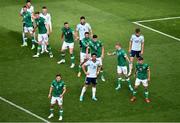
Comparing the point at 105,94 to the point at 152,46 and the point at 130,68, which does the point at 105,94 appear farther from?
the point at 152,46

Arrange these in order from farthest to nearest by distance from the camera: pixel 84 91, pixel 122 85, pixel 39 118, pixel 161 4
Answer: pixel 161 4
pixel 122 85
pixel 84 91
pixel 39 118

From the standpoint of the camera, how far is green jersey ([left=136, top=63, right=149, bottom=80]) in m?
30.6

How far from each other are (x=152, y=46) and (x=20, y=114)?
1249 cm

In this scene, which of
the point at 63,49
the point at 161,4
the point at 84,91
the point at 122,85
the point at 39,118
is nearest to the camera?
the point at 39,118

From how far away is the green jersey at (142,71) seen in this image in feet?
100

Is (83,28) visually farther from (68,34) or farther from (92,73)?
(92,73)

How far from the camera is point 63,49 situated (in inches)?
1389

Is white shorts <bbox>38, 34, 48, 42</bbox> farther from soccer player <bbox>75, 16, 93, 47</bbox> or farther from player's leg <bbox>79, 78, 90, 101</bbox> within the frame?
player's leg <bbox>79, 78, 90, 101</bbox>

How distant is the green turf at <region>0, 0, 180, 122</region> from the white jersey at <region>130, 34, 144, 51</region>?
5.89 ft

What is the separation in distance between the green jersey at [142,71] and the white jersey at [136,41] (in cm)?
330

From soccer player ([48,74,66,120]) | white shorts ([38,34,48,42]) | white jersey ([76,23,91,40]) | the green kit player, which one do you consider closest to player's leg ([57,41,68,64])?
white jersey ([76,23,91,40])

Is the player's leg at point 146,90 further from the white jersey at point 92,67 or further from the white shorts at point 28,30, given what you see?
the white shorts at point 28,30

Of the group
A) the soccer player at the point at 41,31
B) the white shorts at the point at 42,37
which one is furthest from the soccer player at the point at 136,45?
the white shorts at the point at 42,37

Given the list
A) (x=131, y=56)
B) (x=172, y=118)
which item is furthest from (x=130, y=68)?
(x=172, y=118)
